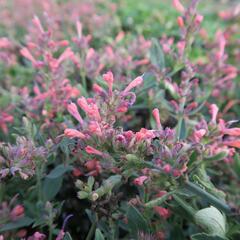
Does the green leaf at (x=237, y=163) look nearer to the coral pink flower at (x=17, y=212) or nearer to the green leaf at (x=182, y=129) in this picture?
the green leaf at (x=182, y=129)

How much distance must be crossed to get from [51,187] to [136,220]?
1.29 ft

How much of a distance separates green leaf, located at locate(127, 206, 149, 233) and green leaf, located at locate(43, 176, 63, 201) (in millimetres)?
348

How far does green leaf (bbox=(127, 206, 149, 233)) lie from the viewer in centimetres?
120

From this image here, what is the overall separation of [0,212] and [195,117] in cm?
89

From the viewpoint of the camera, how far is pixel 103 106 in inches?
49.4

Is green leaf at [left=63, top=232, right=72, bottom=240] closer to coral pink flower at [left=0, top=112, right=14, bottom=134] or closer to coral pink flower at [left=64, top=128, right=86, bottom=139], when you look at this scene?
coral pink flower at [left=64, top=128, right=86, bottom=139]

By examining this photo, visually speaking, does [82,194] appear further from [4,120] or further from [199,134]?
[4,120]

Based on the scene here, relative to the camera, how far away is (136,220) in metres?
1.21

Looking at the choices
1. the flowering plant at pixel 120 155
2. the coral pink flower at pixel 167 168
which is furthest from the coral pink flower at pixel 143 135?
the coral pink flower at pixel 167 168

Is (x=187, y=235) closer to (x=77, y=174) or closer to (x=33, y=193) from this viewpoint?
(x=77, y=174)

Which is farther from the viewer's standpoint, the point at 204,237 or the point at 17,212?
the point at 17,212

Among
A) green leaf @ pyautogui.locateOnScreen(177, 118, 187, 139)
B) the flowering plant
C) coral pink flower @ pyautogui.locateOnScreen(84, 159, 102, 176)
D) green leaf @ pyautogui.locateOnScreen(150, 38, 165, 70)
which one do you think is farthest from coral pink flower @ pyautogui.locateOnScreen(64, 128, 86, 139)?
green leaf @ pyautogui.locateOnScreen(150, 38, 165, 70)

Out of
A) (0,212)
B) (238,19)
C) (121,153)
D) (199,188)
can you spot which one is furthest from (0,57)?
(238,19)

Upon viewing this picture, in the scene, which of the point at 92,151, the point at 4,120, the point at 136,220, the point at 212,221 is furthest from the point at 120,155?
the point at 4,120
